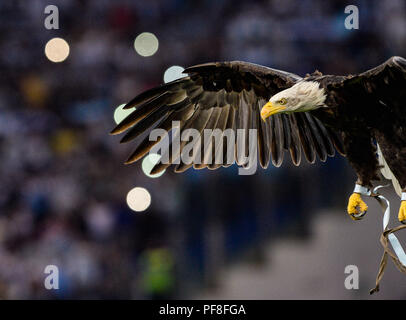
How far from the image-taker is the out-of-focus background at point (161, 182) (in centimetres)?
687

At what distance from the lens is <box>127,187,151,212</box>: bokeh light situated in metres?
7.62

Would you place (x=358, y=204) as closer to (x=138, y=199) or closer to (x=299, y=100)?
(x=299, y=100)

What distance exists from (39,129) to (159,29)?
1.69 meters

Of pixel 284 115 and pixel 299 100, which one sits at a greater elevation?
pixel 284 115

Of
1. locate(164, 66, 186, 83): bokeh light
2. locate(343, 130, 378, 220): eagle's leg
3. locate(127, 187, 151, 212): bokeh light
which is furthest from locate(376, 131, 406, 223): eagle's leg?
locate(164, 66, 186, 83): bokeh light

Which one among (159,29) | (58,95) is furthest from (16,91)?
(159,29)

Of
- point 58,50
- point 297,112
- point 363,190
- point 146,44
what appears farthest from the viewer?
point 58,50

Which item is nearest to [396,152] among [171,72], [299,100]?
[299,100]

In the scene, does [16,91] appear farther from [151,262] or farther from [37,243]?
[151,262]

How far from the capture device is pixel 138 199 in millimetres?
7723

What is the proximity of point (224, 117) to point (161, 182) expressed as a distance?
2.30 meters

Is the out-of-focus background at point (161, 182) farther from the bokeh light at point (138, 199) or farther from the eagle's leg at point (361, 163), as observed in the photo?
the eagle's leg at point (361, 163)

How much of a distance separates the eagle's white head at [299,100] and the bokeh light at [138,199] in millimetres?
3230

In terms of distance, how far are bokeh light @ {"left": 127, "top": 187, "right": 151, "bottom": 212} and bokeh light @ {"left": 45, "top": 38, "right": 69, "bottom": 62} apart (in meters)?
1.91
